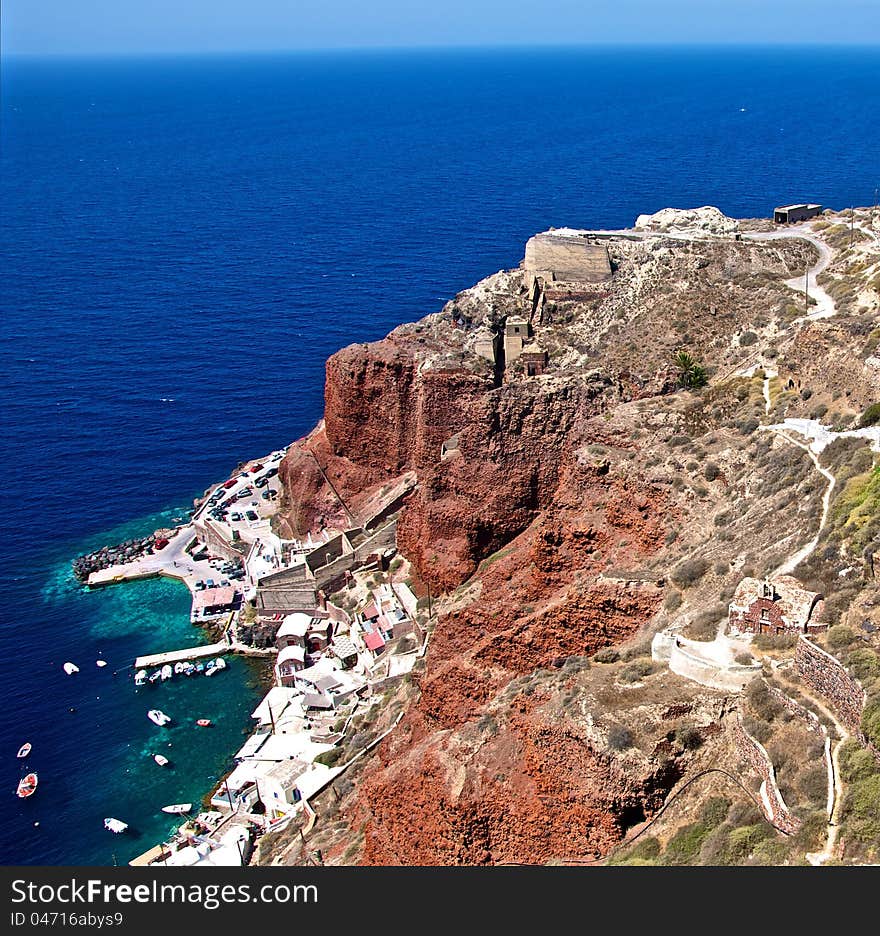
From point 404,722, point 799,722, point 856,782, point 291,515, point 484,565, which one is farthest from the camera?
point 291,515

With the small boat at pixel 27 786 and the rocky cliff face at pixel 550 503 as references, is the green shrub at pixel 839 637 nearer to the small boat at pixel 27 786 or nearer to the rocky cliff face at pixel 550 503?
the rocky cliff face at pixel 550 503

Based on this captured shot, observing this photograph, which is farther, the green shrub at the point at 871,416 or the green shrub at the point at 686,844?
the green shrub at the point at 871,416

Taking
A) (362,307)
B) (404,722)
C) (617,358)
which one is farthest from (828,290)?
(362,307)

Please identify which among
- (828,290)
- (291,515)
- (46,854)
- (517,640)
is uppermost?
(828,290)

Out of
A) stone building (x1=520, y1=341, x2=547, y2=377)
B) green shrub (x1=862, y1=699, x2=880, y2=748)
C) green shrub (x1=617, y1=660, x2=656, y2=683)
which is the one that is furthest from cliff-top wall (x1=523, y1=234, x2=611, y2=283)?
green shrub (x1=862, y1=699, x2=880, y2=748)

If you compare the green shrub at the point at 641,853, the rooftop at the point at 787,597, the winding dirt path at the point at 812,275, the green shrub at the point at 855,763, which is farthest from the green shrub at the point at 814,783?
the winding dirt path at the point at 812,275

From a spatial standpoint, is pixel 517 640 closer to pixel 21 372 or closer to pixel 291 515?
pixel 291 515

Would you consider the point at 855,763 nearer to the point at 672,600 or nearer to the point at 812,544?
the point at 812,544
